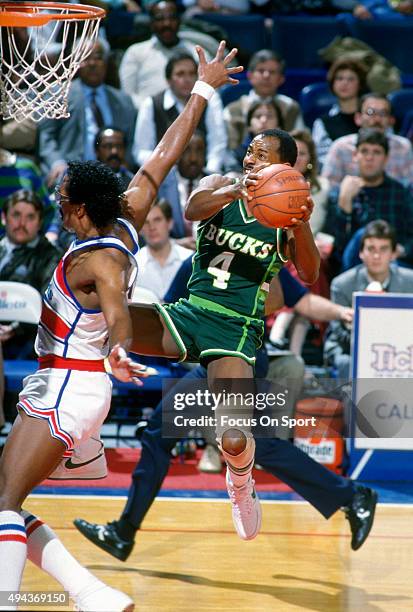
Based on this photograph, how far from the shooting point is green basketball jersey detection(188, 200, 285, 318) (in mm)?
5387

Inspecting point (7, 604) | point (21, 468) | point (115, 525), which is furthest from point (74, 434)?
point (115, 525)

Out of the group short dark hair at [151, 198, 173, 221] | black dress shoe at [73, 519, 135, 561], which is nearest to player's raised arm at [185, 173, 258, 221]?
black dress shoe at [73, 519, 135, 561]

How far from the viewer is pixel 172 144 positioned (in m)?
5.36

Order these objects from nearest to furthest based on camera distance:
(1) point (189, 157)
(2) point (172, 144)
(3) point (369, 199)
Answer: (2) point (172, 144) → (3) point (369, 199) → (1) point (189, 157)

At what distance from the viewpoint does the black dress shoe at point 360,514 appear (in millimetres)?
6258

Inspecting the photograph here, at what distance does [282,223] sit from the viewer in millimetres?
4836

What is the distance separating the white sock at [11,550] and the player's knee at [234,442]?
120cm

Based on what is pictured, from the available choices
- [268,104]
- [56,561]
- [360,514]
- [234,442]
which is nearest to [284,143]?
[234,442]

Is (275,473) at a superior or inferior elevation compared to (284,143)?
inferior

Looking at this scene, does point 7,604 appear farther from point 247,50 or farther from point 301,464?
point 247,50

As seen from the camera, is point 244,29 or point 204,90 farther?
point 244,29

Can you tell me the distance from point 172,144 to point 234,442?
4.93 feet

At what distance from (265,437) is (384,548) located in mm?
1037

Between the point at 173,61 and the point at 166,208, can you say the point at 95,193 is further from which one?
the point at 173,61
